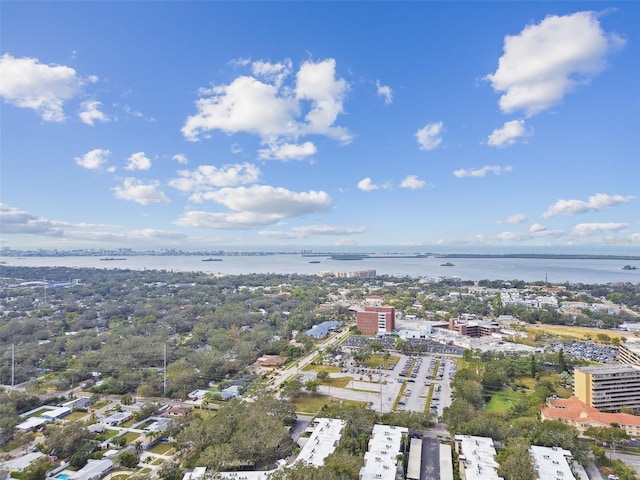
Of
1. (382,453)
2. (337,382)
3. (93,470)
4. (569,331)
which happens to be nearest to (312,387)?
(337,382)

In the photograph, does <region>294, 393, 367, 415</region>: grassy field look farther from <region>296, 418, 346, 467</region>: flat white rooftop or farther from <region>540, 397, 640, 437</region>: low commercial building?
<region>540, 397, 640, 437</region>: low commercial building

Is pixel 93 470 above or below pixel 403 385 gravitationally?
above

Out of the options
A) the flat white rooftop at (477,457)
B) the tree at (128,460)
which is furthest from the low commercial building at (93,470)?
the flat white rooftop at (477,457)

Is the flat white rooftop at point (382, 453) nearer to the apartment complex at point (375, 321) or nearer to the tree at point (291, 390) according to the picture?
the tree at point (291, 390)

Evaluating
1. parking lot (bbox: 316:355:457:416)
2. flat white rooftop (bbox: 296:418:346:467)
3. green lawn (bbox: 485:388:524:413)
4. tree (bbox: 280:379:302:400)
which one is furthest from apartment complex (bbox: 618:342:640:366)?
tree (bbox: 280:379:302:400)

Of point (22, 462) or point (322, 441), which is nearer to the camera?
point (22, 462)

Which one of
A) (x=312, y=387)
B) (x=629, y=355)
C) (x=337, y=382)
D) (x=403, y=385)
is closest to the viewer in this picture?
(x=312, y=387)

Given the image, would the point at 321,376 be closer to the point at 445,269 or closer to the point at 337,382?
the point at 337,382
